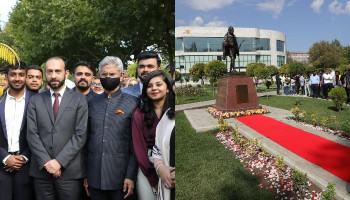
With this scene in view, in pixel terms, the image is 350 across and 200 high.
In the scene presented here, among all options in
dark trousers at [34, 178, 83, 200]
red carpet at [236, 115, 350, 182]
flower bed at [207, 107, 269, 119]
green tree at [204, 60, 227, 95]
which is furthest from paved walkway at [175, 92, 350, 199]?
green tree at [204, 60, 227, 95]

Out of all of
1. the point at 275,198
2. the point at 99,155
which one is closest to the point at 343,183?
the point at 275,198

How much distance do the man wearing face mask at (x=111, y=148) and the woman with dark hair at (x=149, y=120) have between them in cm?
18

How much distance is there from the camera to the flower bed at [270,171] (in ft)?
7.19

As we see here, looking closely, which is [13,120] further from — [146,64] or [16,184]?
[146,64]

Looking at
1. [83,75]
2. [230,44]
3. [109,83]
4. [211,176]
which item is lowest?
[211,176]

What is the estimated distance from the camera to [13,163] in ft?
5.78

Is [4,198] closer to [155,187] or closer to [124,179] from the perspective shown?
[124,179]

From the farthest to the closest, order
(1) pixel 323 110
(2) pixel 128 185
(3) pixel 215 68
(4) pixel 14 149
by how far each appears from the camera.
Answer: (3) pixel 215 68 → (1) pixel 323 110 → (4) pixel 14 149 → (2) pixel 128 185

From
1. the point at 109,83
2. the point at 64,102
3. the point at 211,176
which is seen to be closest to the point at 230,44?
the point at 211,176

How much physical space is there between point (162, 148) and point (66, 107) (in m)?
0.88

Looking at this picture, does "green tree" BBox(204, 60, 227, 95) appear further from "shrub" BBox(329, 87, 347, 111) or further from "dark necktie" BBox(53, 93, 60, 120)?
"dark necktie" BBox(53, 93, 60, 120)

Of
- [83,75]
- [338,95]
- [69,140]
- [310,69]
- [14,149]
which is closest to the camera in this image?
[69,140]

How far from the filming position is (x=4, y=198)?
1.82m

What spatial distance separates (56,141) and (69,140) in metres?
0.09
